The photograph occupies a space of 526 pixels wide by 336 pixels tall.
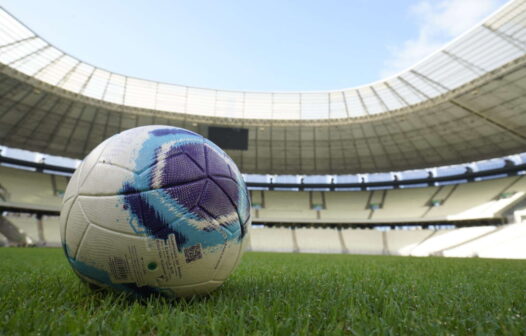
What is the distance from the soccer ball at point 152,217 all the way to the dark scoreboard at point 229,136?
1058 inches

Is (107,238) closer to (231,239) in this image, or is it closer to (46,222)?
(231,239)

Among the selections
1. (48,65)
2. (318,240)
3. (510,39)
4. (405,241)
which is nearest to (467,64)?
(510,39)

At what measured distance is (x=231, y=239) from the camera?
2.78 metres

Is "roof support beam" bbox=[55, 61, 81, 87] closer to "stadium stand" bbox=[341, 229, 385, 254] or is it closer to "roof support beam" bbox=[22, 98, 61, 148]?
"roof support beam" bbox=[22, 98, 61, 148]

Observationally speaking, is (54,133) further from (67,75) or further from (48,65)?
(48,65)

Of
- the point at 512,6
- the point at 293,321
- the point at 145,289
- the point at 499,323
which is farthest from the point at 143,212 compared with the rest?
the point at 512,6

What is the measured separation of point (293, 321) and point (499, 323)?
4.16 ft

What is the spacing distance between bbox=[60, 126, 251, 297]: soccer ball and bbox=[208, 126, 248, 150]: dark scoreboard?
1058 inches

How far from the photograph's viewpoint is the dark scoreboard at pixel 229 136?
29.4 metres

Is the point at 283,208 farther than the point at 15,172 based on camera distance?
Yes

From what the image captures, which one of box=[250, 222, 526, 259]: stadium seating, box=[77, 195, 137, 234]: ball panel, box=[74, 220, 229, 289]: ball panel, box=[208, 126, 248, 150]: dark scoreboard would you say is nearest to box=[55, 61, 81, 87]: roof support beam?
box=[208, 126, 248, 150]: dark scoreboard

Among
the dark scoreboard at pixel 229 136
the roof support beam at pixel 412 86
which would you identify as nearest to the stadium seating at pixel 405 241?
the dark scoreboard at pixel 229 136

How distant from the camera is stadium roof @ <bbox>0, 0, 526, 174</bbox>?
20.6 meters

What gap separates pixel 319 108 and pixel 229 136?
27.3 feet
